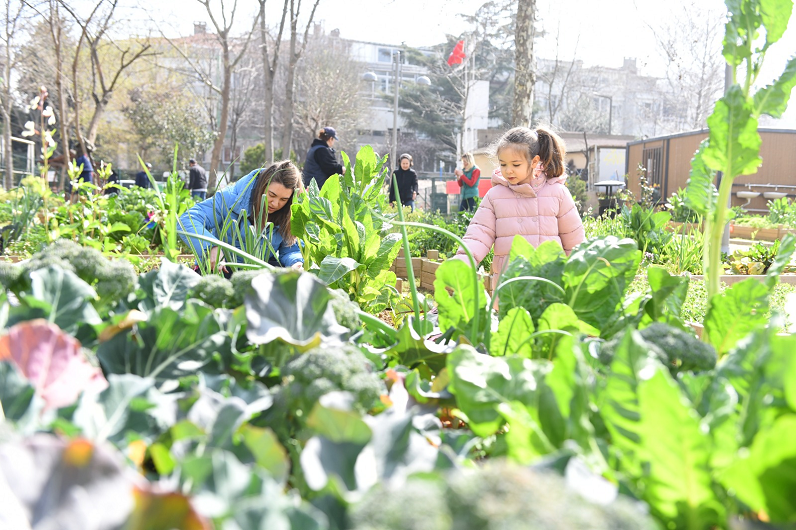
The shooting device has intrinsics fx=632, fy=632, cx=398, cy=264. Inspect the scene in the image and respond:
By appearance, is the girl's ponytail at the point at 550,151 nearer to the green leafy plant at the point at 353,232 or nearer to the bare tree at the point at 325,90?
the green leafy plant at the point at 353,232

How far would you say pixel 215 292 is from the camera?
A: 1059 millimetres

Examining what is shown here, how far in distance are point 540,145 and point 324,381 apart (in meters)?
3.76

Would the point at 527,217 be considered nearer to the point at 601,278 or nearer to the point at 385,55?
the point at 601,278

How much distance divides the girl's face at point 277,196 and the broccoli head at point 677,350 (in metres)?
3.14

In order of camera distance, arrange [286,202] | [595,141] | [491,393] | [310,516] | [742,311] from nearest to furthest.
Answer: [310,516] < [491,393] < [742,311] < [286,202] < [595,141]

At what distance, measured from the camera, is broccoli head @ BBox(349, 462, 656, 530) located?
0.43 m

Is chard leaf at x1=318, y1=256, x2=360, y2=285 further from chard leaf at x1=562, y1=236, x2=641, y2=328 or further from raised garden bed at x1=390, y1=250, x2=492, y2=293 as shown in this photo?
raised garden bed at x1=390, y1=250, x2=492, y2=293

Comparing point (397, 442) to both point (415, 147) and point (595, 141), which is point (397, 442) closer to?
point (595, 141)

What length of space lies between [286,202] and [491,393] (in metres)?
3.30

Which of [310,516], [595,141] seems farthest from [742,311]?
[595,141]

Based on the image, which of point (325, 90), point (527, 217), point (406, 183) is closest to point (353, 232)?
point (527, 217)

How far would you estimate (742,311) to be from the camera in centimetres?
105

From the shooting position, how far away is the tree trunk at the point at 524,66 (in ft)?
32.8

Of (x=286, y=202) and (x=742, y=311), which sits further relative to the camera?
(x=286, y=202)
